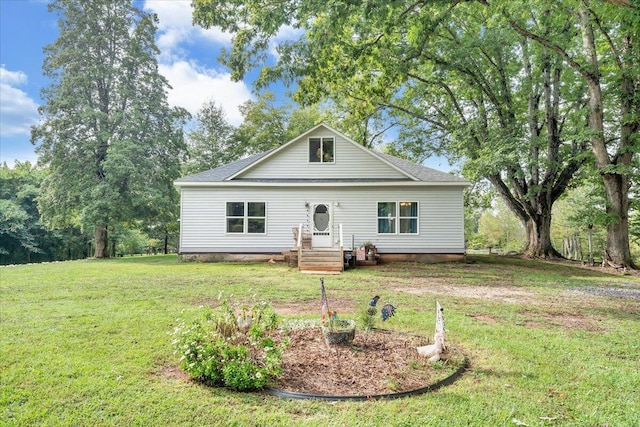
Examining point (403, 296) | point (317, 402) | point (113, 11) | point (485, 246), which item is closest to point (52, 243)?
point (113, 11)

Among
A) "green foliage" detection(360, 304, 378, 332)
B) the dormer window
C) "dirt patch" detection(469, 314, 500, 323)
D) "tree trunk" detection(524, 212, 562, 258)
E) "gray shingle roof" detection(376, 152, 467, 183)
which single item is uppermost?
the dormer window

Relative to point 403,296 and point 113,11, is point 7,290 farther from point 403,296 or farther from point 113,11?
point 113,11

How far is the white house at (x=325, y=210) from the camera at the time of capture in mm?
14422

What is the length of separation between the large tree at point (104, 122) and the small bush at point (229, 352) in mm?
17404

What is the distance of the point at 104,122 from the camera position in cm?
1994

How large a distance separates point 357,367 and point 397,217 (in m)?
11.4

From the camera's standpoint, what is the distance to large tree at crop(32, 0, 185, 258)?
1856cm

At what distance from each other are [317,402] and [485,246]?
121 ft

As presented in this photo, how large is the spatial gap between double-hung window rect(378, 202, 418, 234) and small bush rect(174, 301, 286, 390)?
448 inches

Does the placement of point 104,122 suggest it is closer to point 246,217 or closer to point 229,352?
point 246,217

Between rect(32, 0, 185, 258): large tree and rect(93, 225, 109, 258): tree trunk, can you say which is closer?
rect(32, 0, 185, 258): large tree

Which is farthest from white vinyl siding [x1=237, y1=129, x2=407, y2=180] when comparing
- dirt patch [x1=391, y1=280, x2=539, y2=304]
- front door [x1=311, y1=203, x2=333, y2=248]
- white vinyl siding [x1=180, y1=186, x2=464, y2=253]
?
dirt patch [x1=391, y1=280, x2=539, y2=304]

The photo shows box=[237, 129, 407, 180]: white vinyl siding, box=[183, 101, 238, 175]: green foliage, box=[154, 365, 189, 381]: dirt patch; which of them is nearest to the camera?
box=[154, 365, 189, 381]: dirt patch

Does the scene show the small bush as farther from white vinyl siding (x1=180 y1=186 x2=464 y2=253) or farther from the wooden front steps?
white vinyl siding (x1=180 y1=186 x2=464 y2=253)
